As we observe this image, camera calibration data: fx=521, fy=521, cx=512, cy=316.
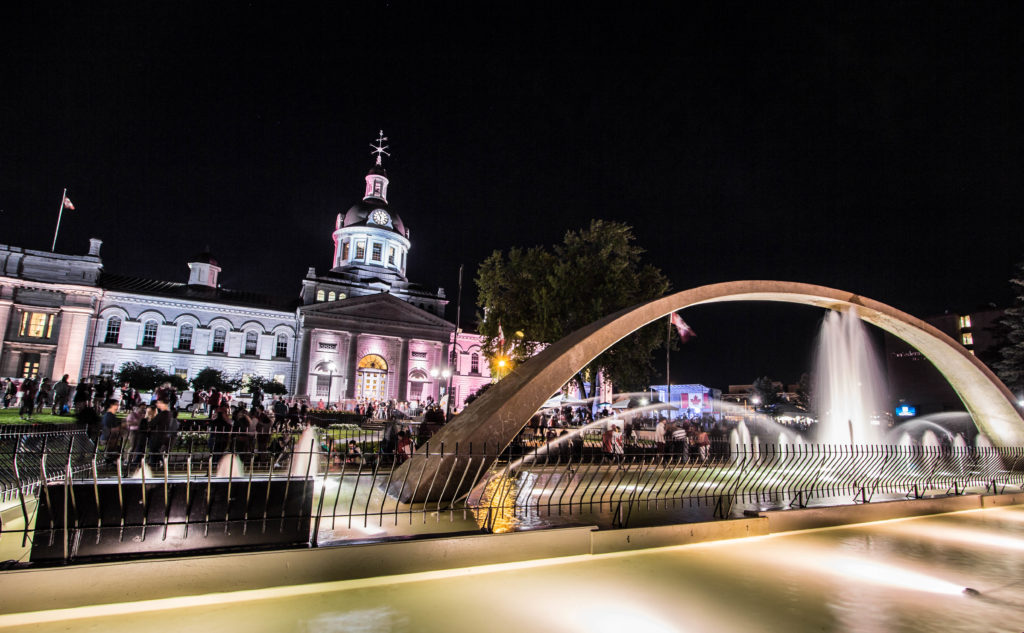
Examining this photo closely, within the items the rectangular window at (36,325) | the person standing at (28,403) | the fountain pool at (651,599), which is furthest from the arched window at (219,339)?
the fountain pool at (651,599)

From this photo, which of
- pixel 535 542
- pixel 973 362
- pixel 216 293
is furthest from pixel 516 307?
pixel 216 293

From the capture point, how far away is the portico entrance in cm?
5331

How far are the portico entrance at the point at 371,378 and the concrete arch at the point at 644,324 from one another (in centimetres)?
4478

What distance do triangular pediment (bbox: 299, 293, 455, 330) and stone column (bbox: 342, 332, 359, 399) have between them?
7.34 ft

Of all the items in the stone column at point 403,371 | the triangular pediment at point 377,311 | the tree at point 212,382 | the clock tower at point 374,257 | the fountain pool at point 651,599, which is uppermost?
the clock tower at point 374,257

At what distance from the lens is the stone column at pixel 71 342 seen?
146 ft

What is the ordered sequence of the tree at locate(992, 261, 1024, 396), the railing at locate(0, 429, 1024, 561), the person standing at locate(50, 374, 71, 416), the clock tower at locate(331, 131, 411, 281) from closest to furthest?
the railing at locate(0, 429, 1024, 561), the person standing at locate(50, 374, 71, 416), the tree at locate(992, 261, 1024, 396), the clock tower at locate(331, 131, 411, 281)

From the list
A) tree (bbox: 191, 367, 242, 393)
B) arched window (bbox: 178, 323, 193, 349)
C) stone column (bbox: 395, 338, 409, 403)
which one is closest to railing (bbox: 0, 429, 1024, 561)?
tree (bbox: 191, 367, 242, 393)

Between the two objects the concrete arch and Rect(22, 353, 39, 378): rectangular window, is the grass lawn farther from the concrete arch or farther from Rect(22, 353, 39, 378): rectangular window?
Rect(22, 353, 39, 378): rectangular window

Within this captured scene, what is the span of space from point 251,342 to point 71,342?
14125 millimetres

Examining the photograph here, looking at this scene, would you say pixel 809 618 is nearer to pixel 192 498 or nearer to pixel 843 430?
pixel 192 498

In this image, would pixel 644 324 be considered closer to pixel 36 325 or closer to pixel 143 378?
pixel 143 378

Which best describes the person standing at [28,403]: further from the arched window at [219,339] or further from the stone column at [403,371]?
the stone column at [403,371]

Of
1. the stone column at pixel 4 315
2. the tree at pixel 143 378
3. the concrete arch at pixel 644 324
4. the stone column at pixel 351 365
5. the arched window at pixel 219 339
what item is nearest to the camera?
the concrete arch at pixel 644 324
